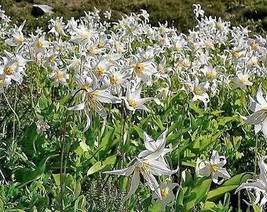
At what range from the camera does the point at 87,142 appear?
390 centimetres

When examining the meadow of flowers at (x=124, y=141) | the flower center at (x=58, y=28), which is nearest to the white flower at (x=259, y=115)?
the meadow of flowers at (x=124, y=141)

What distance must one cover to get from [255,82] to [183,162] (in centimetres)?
258

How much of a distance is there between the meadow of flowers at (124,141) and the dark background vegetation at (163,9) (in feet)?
34.8

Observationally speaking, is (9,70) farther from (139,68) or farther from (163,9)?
(163,9)

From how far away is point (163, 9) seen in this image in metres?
18.1

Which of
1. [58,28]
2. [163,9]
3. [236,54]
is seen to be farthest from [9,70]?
[163,9]

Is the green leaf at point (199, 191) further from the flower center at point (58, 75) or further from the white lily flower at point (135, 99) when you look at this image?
the flower center at point (58, 75)

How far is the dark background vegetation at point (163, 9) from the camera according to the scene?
16.2 m

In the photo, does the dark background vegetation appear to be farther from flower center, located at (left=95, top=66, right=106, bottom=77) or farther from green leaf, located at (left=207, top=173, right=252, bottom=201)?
green leaf, located at (left=207, top=173, right=252, bottom=201)

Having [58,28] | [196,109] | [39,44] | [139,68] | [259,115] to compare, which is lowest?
[58,28]

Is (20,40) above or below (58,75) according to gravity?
above

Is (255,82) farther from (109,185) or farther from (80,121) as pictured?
(109,185)

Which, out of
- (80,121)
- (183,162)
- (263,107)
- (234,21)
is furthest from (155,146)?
(234,21)

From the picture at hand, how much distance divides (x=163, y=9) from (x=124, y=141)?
14.7 m
